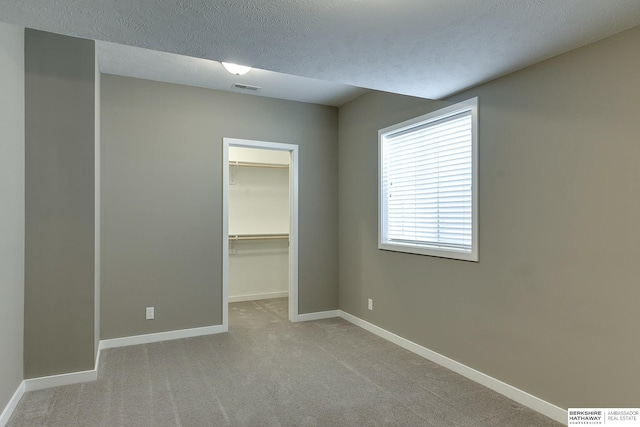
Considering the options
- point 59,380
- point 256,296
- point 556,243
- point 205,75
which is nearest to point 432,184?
point 556,243

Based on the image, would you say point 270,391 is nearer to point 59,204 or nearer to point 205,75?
point 59,204

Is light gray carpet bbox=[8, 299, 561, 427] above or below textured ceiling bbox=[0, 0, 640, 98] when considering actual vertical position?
below

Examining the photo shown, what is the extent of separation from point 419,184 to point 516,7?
2.00 m

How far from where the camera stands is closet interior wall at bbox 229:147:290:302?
19.2ft

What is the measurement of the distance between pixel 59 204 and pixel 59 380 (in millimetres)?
1337

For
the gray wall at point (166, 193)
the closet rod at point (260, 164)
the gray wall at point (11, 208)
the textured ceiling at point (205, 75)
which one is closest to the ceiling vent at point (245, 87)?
the textured ceiling at point (205, 75)

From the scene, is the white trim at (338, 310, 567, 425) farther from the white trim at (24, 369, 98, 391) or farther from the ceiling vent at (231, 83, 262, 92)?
the ceiling vent at (231, 83, 262, 92)

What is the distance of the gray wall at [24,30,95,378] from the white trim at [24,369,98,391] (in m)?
0.04

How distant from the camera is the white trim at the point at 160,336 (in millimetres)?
3773

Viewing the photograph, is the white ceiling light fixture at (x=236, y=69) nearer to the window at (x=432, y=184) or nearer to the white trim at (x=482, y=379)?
the window at (x=432, y=184)

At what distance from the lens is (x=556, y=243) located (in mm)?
2469

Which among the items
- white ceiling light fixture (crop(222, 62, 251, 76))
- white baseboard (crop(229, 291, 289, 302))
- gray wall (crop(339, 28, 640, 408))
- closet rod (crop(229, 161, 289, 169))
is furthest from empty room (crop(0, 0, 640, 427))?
closet rod (crop(229, 161, 289, 169))

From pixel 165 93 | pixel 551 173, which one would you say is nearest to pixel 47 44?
pixel 165 93

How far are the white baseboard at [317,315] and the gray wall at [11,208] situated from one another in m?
2.72
